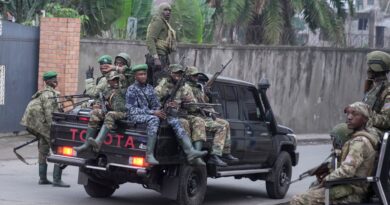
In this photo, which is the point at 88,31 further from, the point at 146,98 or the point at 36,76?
the point at 146,98

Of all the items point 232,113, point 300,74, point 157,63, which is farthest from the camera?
point 300,74

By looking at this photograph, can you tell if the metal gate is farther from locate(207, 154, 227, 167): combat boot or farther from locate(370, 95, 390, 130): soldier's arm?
locate(370, 95, 390, 130): soldier's arm

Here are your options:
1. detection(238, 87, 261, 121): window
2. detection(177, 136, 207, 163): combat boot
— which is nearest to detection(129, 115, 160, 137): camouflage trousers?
detection(177, 136, 207, 163): combat boot

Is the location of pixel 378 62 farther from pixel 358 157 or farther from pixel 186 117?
pixel 186 117

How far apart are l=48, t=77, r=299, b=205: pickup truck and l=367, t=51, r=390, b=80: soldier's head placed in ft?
10.3

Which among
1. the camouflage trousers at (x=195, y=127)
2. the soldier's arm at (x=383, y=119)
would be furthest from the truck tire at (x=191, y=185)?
the soldier's arm at (x=383, y=119)

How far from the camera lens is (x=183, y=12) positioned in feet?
80.9

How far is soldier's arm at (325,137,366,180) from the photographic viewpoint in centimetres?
804

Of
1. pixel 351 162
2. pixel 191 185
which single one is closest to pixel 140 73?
pixel 191 185

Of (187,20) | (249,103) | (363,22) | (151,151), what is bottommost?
(151,151)

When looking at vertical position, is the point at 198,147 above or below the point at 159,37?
below

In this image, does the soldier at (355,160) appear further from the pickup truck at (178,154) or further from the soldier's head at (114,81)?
the soldier's head at (114,81)

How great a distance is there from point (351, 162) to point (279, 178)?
6.19m

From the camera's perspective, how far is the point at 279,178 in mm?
14219
